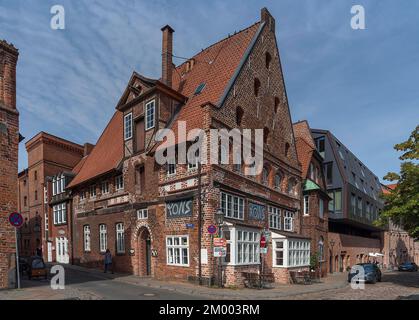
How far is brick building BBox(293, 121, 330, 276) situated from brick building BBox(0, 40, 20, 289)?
72.5ft

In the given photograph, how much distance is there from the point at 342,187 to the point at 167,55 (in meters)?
24.9

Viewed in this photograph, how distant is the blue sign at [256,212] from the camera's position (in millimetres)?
22344

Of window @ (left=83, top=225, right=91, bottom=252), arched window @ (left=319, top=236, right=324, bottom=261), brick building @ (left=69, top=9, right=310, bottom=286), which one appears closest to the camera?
brick building @ (left=69, top=9, right=310, bottom=286)

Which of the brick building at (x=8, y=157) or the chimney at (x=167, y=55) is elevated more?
the chimney at (x=167, y=55)

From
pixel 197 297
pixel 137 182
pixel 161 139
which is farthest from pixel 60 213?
pixel 197 297

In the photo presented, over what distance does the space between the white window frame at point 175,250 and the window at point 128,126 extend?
7899 millimetres

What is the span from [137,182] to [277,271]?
10515 millimetres

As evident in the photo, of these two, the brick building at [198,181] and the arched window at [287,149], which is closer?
the brick building at [198,181]

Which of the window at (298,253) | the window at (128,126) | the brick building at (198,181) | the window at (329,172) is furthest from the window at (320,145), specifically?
the window at (128,126)

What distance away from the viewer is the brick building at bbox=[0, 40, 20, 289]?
47.5 ft

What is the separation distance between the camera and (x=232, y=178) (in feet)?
67.5

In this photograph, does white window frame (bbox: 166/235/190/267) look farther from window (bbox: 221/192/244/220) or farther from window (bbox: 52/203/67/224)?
window (bbox: 52/203/67/224)

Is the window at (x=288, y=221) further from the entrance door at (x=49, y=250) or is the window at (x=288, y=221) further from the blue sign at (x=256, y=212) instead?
the entrance door at (x=49, y=250)

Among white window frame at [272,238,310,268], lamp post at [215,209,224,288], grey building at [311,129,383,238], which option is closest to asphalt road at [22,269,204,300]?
lamp post at [215,209,224,288]
